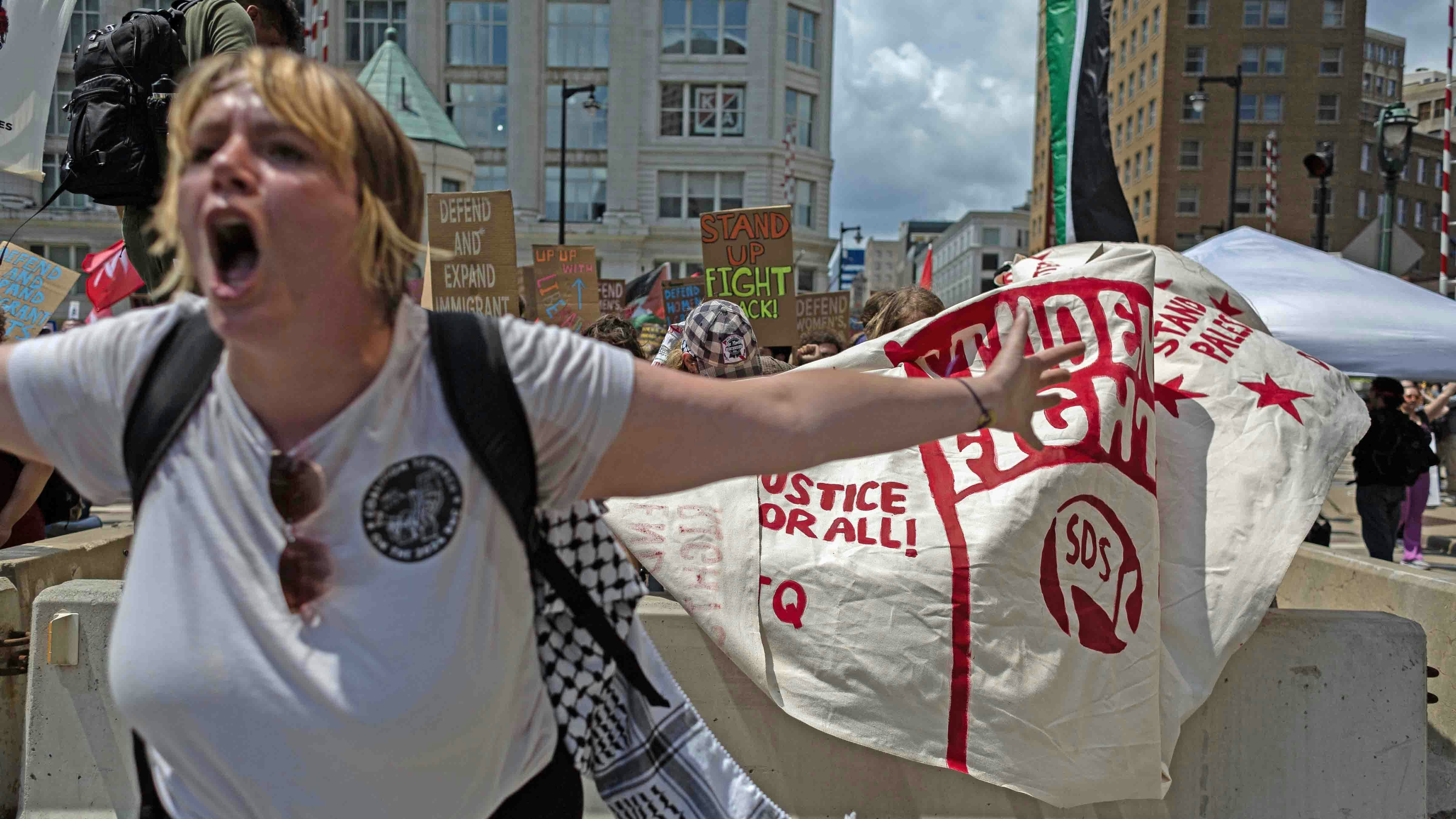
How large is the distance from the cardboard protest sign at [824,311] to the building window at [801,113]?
3523 cm

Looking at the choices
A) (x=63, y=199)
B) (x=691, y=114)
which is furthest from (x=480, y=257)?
(x=63, y=199)

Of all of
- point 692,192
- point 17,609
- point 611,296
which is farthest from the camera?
point 692,192

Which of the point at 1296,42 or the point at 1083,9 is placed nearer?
the point at 1083,9

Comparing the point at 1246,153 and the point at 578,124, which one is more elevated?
the point at 1246,153

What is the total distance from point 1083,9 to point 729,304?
2.45 metres

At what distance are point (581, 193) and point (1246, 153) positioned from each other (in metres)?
49.9

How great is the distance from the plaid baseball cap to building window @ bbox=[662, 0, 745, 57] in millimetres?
44007

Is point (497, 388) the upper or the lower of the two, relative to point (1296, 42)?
lower

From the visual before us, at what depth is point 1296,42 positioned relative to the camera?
247 ft

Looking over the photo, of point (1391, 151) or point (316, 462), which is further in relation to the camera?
point (1391, 151)

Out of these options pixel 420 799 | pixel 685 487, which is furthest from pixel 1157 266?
pixel 420 799

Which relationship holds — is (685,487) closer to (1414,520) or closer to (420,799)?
(420,799)

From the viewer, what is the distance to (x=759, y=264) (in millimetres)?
10125

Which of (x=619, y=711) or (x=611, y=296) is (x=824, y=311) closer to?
(x=611, y=296)
